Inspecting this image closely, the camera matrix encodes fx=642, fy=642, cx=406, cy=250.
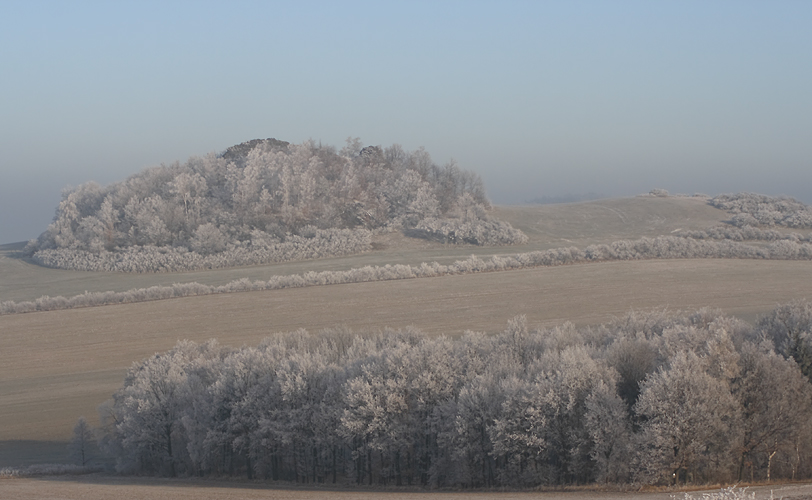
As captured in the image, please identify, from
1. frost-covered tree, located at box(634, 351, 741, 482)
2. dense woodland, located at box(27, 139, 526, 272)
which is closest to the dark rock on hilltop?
dense woodland, located at box(27, 139, 526, 272)

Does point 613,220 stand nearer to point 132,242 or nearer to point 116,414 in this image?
point 132,242

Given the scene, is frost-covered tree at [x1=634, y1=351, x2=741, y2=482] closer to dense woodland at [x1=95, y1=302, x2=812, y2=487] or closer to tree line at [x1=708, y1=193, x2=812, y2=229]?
dense woodland at [x1=95, y1=302, x2=812, y2=487]

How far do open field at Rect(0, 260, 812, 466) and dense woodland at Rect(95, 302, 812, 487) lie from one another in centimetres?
482

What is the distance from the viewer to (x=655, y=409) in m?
18.1

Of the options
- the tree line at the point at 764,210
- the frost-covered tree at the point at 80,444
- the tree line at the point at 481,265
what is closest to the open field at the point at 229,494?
the frost-covered tree at the point at 80,444

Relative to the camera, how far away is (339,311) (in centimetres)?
3838

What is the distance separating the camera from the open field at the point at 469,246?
48.6 m

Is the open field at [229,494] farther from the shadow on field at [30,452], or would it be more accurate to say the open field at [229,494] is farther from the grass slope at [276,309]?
the grass slope at [276,309]

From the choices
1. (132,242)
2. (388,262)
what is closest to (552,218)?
(388,262)

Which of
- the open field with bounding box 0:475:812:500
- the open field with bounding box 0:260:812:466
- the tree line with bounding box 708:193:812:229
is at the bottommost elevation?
the open field with bounding box 0:475:812:500

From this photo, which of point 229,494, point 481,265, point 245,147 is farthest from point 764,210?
point 229,494

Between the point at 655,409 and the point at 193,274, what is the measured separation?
40.9 metres

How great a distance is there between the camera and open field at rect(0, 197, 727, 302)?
159 ft

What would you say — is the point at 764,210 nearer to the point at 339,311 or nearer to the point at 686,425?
the point at 339,311
